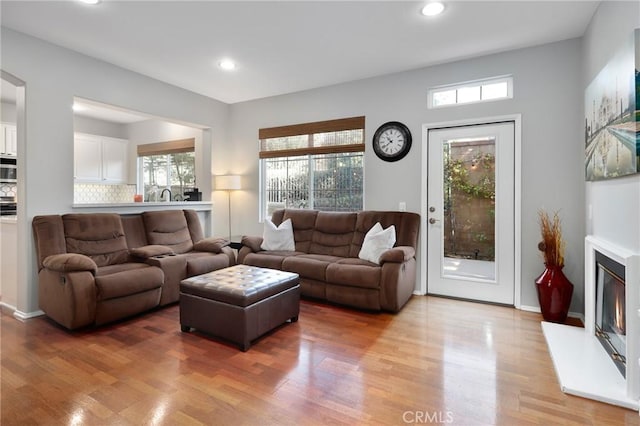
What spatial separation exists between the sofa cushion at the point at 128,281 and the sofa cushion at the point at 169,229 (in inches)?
26.7

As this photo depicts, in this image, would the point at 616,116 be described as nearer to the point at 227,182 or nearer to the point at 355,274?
the point at 355,274

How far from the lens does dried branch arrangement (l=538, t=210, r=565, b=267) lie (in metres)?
3.13

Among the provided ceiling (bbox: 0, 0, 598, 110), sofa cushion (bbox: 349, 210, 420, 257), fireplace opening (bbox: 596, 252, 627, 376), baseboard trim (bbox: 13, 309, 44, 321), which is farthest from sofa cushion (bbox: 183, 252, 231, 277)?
fireplace opening (bbox: 596, 252, 627, 376)

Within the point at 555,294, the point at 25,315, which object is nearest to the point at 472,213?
the point at 555,294

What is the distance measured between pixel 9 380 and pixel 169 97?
11.8ft

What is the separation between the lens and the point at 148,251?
3.66 m

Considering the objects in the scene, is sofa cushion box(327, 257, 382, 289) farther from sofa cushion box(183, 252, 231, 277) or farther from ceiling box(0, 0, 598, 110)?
ceiling box(0, 0, 598, 110)

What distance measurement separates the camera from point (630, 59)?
1962mm

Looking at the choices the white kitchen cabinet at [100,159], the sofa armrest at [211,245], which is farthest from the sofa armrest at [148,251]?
the white kitchen cabinet at [100,159]

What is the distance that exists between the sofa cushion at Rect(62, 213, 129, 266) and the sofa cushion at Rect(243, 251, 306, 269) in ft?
4.55

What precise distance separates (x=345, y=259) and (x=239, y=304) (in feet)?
5.40

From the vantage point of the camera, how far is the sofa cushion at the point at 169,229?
4.14 m

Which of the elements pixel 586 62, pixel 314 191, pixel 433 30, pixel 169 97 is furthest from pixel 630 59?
pixel 169 97

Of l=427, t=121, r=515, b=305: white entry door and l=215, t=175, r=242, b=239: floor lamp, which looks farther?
l=215, t=175, r=242, b=239: floor lamp
